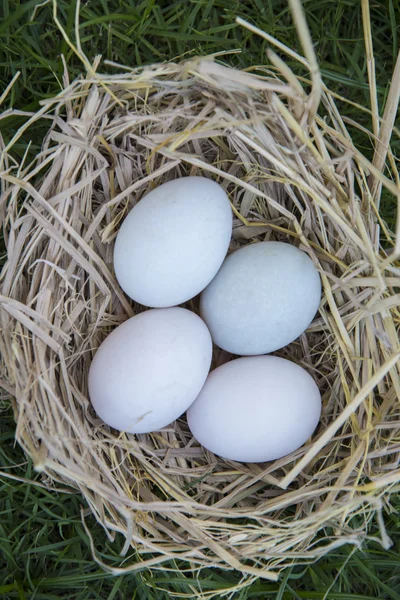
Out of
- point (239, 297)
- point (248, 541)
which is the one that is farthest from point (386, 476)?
point (239, 297)

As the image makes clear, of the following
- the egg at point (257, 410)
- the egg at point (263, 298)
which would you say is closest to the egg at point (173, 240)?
the egg at point (263, 298)

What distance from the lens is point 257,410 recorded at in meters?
0.96

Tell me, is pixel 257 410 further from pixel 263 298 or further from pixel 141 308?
pixel 141 308

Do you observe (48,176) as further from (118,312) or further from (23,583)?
(23,583)

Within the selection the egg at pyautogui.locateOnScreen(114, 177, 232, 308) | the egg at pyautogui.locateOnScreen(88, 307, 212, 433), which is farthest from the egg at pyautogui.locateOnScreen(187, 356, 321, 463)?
the egg at pyautogui.locateOnScreen(114, 177, 232, 308)

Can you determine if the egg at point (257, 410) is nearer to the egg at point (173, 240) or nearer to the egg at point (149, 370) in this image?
the egg at point (149, 370)

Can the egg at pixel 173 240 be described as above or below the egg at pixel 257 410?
above

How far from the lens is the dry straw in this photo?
92cm

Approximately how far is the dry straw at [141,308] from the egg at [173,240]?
2.2 inches

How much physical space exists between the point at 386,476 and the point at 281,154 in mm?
528

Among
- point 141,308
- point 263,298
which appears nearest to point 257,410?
point 263,298

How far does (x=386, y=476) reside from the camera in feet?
3.01

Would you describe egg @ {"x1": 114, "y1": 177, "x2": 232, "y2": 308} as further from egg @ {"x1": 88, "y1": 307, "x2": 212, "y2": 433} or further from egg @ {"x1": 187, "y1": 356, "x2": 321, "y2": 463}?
egg @ {"x1": 187, "y1": 356, "x2": 321, "y2": 463}

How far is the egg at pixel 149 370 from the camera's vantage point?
0.93 m
